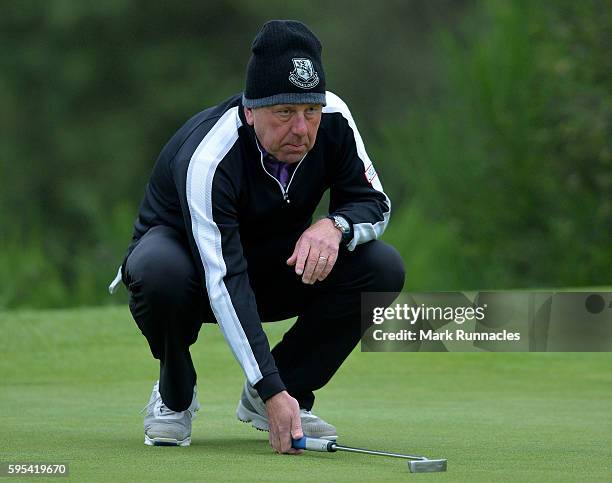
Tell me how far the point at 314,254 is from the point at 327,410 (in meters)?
1.29

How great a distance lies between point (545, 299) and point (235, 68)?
18.1 m

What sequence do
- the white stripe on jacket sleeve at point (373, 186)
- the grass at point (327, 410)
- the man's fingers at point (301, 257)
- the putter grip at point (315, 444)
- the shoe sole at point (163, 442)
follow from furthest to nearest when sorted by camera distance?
the white stripe on jacket sleeve at point (373, 186)
the shoe sole at point (163, 442)
the man's fingers at point (301, 257)
the putter grip at point (315, 444)
the grass at point (327, 410)

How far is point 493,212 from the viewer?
16.0m

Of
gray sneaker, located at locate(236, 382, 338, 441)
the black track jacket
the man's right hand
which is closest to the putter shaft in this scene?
the man's right hand

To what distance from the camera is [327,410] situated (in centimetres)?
516

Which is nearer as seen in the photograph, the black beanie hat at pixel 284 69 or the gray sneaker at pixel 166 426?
the black beanie hat at pixel 284 69

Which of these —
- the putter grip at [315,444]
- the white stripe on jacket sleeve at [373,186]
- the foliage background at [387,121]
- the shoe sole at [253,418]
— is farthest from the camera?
the foliage background at [387,121]

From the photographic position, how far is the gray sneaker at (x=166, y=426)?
4.12m

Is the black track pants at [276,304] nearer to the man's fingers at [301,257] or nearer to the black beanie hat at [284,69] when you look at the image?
the man's fingers at [301,257]

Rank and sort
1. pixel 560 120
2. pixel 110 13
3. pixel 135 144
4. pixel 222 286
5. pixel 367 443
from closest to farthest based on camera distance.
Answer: pixel 222 286, pixel 367 443, pixel 560 120, pixel 135 144, pixel 110 13

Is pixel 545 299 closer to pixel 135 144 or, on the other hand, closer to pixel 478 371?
pixel 478 371

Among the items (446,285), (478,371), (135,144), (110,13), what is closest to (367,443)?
(478,371)

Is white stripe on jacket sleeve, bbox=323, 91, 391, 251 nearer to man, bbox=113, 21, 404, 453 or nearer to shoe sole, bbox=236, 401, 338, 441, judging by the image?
man, bbox=113, 21, 404, 453

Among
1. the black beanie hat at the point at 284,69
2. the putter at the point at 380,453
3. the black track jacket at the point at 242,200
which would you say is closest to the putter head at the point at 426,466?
the putter at the point at 380,453
